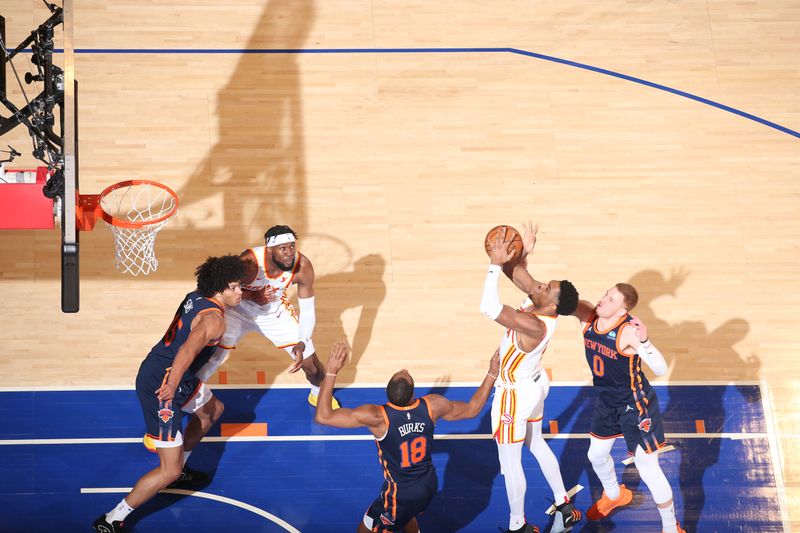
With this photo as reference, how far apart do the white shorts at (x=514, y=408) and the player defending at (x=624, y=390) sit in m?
0.59

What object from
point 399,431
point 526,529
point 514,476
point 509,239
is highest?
point 509,239

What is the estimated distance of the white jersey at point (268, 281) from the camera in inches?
323

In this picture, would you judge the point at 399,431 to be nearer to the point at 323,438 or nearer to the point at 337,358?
the point at 337,358

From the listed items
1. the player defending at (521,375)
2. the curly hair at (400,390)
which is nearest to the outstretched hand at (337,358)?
the curly hair at (400,390)

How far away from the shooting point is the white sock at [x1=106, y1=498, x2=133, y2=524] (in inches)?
309

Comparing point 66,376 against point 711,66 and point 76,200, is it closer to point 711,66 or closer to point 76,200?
point 76,200

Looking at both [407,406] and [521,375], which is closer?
[407,406]

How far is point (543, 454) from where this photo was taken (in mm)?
8094

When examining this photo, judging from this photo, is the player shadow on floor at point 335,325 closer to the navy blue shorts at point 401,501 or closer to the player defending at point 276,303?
the player defending at point 276,303

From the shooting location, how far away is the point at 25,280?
31.7 ft

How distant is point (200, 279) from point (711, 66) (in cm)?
724

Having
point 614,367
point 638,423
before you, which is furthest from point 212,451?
point 638,423

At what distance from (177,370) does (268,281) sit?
52.8 inches

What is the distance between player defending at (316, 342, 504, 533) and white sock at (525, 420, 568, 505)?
109 centimetres
